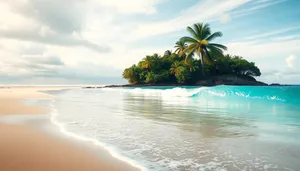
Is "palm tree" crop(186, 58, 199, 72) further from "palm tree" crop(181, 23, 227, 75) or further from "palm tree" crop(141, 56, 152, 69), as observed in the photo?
"palm tree" crop(141, 56, 152, 69)

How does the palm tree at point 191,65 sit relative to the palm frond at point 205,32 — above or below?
below

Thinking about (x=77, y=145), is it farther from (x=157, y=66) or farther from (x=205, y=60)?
(x=157, y=66)

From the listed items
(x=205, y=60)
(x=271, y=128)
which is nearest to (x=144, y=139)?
(x=271, y=128)

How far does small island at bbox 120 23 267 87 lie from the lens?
34.6 meters

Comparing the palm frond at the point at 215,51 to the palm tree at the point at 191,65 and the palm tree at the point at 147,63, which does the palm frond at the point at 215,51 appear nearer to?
the palm tree at the point at 191,65

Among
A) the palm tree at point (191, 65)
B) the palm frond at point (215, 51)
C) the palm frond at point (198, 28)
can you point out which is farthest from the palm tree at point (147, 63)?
the palm frond at point (215, 51)

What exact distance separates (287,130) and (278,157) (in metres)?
1.94

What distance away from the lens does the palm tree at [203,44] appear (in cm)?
3394

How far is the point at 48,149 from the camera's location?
311 centimetres

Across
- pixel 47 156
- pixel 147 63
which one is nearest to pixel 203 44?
pixel 147 63

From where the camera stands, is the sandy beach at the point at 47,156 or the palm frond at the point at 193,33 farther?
the palm frond at the point at 193,33

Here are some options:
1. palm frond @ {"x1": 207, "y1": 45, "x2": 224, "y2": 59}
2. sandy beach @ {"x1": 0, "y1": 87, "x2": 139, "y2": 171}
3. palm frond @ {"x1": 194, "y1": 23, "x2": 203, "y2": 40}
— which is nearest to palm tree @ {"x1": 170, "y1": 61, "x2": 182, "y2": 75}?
palm frond @ {"x1": 207, "y1": 45, "x2": 224, "y2": 59}

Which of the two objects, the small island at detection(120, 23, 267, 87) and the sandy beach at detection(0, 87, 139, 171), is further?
the small island at detection(120, 23, 267, 87)

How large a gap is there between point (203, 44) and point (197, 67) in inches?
152
